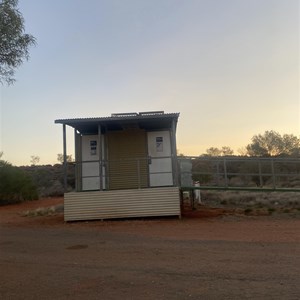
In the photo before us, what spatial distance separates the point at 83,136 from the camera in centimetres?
1678

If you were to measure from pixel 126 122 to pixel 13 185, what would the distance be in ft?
53.6

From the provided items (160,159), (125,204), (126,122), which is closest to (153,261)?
(125,204)

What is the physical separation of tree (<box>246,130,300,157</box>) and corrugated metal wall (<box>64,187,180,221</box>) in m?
39.9

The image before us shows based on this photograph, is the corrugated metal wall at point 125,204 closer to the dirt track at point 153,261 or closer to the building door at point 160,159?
the dirt track at point 153,261

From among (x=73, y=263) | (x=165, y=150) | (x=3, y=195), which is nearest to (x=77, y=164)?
(x=165, y=150)

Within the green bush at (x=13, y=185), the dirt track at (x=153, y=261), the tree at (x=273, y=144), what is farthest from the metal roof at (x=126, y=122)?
the tree at (x=273, y=144)

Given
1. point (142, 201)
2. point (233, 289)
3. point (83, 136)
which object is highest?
point (83, 136)

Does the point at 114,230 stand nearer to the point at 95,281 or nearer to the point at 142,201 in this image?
the point at 142,201

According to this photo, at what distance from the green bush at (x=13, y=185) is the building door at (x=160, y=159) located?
15487 mm

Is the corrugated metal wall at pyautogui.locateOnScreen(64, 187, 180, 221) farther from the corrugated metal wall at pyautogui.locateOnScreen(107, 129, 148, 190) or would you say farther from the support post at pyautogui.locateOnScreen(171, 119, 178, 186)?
the corrugated metal wall at pyautogui.locateOnScreen(107, 129, 148, 190)

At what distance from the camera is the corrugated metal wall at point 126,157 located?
54.1ft

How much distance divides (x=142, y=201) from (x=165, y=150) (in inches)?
110

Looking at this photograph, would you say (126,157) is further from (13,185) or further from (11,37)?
(13,185)

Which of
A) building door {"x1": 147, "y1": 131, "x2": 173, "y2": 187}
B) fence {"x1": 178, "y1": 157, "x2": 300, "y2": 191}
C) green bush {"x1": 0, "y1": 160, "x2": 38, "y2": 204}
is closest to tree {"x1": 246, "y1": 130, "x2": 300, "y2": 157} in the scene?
fence {"x1": 178, "y1": 157, "x2": 300, "y2": 191}
